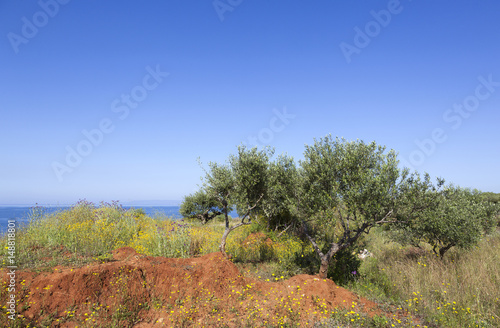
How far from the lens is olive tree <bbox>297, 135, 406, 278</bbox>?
9.14 m

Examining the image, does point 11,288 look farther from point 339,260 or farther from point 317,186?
point 339,260

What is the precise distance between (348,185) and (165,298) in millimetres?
7926

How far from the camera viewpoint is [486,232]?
1476 cm

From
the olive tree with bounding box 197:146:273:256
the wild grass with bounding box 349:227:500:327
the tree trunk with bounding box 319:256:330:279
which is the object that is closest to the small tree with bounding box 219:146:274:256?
the olive tree with bounding box 197:146:273:256

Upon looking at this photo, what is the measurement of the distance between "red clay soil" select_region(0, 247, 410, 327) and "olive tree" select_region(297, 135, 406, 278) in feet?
8.98

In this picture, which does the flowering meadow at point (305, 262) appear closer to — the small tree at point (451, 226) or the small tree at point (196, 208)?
the small tree at point (451, 226)

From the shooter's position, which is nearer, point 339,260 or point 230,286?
point 230,286

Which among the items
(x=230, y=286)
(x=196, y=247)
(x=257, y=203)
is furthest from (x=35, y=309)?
(x=257, y=203)

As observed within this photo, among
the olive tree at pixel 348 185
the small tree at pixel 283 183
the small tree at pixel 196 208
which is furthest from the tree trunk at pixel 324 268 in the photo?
the small tree at pixel 196 208

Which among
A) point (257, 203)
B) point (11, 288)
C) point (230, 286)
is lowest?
point (230, 286)

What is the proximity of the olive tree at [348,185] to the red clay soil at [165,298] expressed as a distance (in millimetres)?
2736

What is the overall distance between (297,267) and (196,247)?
5566 mm

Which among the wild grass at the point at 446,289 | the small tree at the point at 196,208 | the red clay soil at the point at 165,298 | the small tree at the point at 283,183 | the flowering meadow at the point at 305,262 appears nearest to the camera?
the red clay soil at the point at 165,298

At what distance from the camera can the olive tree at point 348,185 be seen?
914 cm
